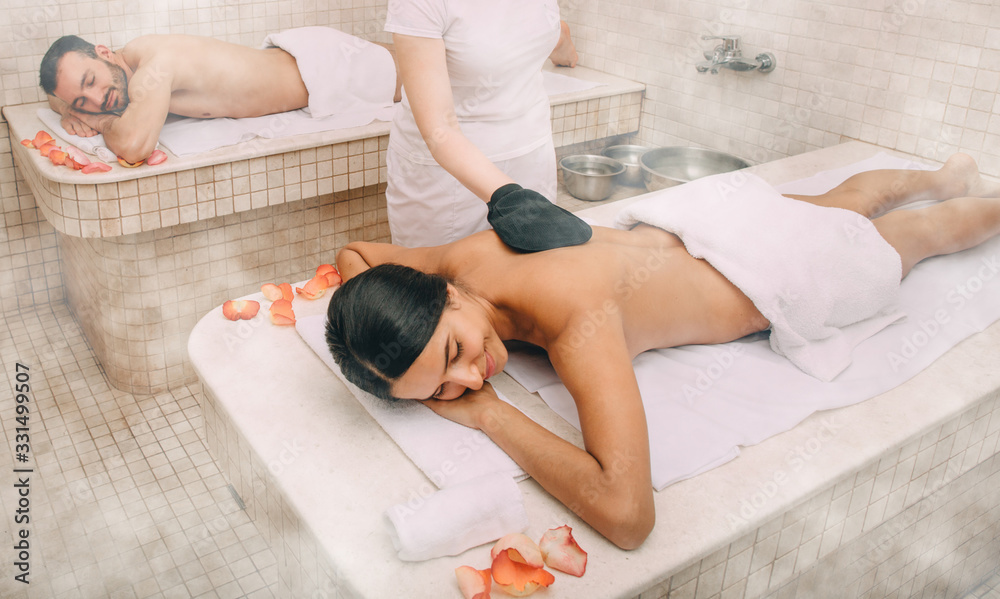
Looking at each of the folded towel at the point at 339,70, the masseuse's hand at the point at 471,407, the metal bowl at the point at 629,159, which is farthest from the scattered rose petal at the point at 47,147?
the metal bowl at the point at 629,159

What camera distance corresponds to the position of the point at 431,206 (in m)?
1.93

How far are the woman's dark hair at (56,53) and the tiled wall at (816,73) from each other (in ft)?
7.00

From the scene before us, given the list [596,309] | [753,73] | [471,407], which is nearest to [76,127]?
[471,407]

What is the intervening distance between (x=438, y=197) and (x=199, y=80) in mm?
1193

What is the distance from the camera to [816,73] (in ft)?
8.82

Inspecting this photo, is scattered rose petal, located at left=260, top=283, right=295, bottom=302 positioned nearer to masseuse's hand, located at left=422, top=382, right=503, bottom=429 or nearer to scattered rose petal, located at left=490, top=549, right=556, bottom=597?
masseuse's hand, located at left=422, top=382, right=503, bottom=429

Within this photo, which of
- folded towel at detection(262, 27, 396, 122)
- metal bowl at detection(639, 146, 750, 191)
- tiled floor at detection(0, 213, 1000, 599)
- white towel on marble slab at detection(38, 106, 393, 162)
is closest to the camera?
tiled floor at detection(0, 213, 1000, 599)

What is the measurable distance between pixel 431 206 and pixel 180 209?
969 millimetres

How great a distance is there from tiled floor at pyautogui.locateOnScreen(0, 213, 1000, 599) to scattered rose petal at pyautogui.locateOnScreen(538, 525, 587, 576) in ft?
3.38

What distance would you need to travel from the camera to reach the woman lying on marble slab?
1131 mm

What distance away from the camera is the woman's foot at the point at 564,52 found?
349 centimetres

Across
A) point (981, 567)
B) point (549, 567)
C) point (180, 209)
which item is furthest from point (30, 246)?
point (981, 567)

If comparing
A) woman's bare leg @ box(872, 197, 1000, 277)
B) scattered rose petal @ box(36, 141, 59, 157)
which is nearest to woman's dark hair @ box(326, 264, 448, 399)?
woman's bare leg @ box(872, 197, 1000, 277)

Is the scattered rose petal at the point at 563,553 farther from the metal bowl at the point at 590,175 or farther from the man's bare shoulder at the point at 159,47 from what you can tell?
the metal bowl at the point at 590,175
